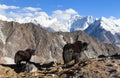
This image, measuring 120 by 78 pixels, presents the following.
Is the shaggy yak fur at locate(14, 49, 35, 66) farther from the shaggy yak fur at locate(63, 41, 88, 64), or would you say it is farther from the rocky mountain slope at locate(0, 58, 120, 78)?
the rocky mountain slope at locate(0, 58, 120, 78)

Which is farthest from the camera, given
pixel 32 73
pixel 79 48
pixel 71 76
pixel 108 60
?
pixel 79 48

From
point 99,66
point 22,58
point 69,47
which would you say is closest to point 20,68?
point 22,58

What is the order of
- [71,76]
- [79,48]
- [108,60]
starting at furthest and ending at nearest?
1. [79,48]
2. [108,60]
3. [71,76]

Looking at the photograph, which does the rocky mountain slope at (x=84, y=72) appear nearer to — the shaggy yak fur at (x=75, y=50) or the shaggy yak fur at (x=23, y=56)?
the shaggy yak fur at (x=75, y=50)

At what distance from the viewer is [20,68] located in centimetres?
5150

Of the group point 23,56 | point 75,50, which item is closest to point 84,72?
point 75,50

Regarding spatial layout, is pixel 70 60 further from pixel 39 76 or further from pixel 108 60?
pixel 39 76

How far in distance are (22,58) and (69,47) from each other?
7.55 m

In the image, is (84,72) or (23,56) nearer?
(84,72)

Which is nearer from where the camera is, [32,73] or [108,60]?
[32,73]

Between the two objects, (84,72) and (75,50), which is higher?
(75,50)

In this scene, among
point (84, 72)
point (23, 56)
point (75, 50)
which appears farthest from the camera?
point (23, 56)

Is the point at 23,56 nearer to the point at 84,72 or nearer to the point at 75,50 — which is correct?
the point at 75,50

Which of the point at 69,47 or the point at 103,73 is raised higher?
the point at 69,47
